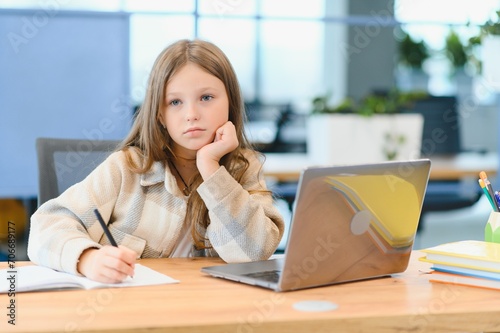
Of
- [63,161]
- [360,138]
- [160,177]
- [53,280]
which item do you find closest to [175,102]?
[160,177]

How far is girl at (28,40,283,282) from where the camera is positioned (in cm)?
153

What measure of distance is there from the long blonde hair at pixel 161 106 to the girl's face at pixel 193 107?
20 mm

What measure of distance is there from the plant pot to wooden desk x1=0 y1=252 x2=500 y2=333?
235 cm

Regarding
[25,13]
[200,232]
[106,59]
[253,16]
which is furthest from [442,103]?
[200,232]

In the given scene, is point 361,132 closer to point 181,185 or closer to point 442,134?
point 442,134

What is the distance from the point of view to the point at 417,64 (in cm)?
831

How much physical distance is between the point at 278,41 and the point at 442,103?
4087mm

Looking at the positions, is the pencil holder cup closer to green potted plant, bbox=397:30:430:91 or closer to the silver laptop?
the silver laptop

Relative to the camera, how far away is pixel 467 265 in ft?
4.38

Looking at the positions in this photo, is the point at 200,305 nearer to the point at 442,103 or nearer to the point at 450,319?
the point at 450,319

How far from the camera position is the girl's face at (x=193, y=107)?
1578mm

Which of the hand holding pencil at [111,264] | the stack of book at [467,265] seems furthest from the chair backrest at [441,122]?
the hand holding pencil at [111,264]

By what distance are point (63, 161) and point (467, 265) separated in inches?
40.2

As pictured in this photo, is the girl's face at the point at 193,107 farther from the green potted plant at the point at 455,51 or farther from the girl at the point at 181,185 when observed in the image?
the green potted plant at the point at 455,51
